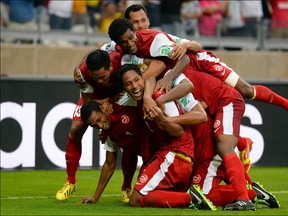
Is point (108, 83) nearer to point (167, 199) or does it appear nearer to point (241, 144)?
point (167, 199)

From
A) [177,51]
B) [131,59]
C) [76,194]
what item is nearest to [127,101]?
[131,59]

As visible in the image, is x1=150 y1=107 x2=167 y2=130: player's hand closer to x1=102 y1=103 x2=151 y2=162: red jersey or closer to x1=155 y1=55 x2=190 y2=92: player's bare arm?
x1=155 y1=55 x2=190 y2=92: player's bare arm

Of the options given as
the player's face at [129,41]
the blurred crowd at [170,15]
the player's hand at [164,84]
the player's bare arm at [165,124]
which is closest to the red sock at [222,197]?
the player's bare arm at [165,124]

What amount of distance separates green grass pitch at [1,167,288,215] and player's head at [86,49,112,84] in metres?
1.44

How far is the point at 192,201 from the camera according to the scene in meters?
10.7

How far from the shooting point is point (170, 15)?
1873 cm

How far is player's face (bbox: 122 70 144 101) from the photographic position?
35.1 ft

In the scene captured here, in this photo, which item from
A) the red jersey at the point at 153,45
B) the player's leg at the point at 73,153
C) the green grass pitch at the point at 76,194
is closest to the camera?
the green grass pitch at the point at 76,194

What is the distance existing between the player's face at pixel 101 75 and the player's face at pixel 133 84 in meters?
0.36

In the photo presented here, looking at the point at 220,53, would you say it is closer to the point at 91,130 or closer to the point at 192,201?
the point at 91,130

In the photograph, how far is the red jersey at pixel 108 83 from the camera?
1130cm

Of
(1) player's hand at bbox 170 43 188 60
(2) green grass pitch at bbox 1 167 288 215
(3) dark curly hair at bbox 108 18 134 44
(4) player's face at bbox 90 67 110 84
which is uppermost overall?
(3) dark curly hair at bbox 108 18 134 44

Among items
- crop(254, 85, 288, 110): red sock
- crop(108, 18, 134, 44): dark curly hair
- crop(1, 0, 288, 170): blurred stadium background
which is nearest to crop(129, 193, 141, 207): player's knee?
crop(108, 18, 134, 44): dark curly hair

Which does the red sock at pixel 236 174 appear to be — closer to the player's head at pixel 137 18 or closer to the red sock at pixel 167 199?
the red sock at pixel 167 199
